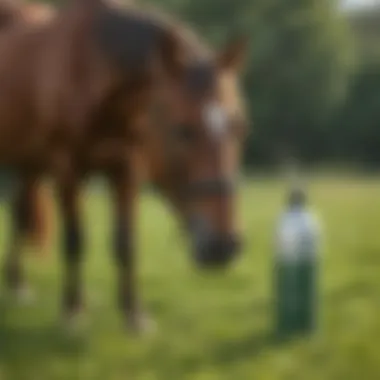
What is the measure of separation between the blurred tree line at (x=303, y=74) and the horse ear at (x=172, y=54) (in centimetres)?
411

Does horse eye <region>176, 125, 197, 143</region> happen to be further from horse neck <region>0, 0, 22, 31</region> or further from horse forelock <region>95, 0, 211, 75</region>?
horse neck <region>0, 0, 22, 31</region>

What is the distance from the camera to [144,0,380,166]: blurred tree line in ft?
24.6

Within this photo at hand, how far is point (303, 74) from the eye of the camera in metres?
7.80

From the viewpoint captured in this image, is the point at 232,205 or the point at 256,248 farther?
the point at 256,248

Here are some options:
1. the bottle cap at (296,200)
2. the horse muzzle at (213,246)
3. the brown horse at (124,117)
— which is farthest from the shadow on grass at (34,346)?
the bottle cap at (296,200)

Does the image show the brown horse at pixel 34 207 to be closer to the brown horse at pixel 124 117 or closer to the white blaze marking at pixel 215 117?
the brown horse at pixel 124 117

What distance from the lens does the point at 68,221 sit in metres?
3.39

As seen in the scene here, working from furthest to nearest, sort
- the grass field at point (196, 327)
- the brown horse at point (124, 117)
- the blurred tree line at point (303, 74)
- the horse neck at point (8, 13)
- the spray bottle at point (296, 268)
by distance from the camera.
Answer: the blurred tree line at point (303, 74) → the horse neck at point (8, 13) → the spray bottle at point (296, 268) → the brown horse at point (124, 117) → the grass field at point (196, 327)

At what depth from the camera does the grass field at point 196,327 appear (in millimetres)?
2916

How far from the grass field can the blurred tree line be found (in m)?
2.43

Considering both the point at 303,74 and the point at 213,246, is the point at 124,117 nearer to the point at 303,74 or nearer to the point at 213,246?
the point at 213,246

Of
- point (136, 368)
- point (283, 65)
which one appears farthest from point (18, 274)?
point (283, 65)

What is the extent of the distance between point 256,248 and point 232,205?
2.03 meters

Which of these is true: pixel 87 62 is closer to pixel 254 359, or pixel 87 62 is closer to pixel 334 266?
pixel 254 359
